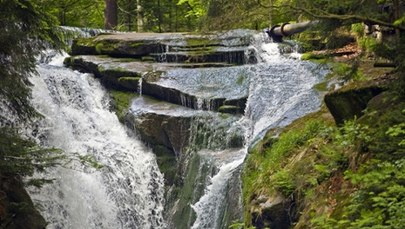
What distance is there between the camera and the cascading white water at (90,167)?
10.8 meters

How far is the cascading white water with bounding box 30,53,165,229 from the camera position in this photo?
35.5ft

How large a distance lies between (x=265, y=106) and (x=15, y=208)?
20.3ft

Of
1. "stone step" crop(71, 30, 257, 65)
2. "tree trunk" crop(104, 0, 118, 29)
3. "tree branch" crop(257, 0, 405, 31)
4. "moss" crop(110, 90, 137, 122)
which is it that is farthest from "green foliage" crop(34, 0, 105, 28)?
"tree branch" crop(257, 0, 405, 31)

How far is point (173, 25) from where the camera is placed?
84.7 feet

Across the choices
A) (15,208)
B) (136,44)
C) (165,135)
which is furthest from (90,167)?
(136,44)

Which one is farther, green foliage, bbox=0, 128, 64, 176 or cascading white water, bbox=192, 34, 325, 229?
cascading white water, bbox=192, 34, 325, 229

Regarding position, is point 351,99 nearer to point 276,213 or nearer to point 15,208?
point 276,213

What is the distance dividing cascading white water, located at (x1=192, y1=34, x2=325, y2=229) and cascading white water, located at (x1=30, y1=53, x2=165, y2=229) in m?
1.97

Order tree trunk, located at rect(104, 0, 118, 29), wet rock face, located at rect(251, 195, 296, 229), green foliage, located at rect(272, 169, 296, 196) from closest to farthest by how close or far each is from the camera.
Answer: wet rock face, located at rect(251, 195, 296, 229)
green foliage, located at rect(272, 169, 296, 196)
tree trunk, located at rect(104, 0, 118, 29)

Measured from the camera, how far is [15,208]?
6.93 m

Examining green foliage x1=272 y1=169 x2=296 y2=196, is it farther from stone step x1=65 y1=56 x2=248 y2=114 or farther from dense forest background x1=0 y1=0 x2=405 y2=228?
stone step x1=65 y1=56 x2=248 y2=114

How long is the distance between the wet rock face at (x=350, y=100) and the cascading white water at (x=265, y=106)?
2414 millimetres

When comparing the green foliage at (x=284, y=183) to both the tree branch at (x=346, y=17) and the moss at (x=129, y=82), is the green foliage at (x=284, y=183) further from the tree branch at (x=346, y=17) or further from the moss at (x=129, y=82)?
the moss at (x=129, y=82)

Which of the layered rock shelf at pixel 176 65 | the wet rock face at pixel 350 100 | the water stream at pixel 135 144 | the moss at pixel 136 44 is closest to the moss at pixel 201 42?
the layered rock shelf at pixel 176 65
